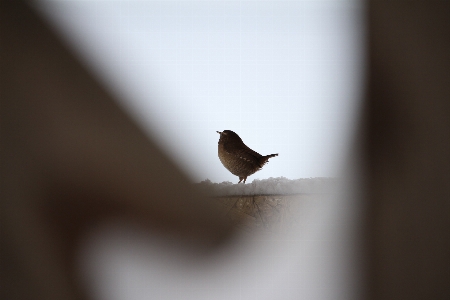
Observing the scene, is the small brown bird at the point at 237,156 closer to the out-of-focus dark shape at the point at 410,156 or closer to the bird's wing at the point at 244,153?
the bird's wing at the point at 244,153

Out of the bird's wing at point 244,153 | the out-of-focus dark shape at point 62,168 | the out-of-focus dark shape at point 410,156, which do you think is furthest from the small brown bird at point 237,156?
the out-of-focus dark shape at point 410,156

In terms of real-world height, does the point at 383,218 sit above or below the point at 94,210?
above

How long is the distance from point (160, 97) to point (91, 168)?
25 centimetres

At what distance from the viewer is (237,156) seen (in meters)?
0.99

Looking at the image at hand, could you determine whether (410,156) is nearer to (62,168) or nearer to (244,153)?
(244,153)

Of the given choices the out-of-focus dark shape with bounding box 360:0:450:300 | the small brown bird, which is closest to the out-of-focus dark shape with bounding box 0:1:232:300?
the small brown bird

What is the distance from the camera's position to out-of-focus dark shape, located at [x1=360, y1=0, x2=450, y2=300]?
101 centimetres

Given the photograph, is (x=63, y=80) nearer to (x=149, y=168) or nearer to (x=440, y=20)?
(x=149, y=168)

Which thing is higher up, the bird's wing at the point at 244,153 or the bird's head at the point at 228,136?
the bird's head at the point at 228,136

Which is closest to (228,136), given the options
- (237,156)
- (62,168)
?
(237,156)

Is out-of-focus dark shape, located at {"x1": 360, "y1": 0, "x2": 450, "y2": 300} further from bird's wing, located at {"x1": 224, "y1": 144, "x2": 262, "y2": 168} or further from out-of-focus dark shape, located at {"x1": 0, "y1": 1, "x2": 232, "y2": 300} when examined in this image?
out-of-focus dark shape, located at {"x1": 0, "y1": 1, "x2": 232, "y2": 300}

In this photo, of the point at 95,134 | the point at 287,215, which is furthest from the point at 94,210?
the point at 287,215

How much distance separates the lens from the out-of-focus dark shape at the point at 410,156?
3.32ft

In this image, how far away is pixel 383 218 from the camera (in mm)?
1030
